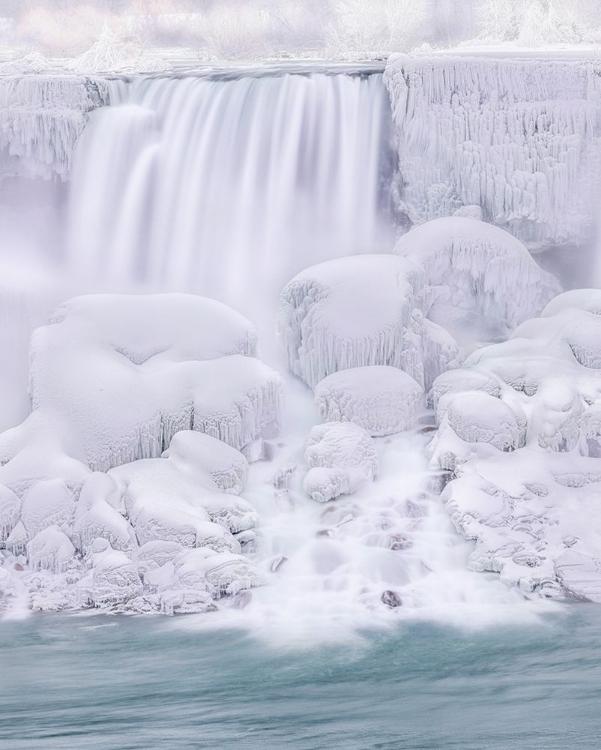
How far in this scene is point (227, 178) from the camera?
1040 cm

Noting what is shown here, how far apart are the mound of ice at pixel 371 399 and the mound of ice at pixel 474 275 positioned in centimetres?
118

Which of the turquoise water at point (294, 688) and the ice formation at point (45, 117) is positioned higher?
the ice formation at point (45, 117)

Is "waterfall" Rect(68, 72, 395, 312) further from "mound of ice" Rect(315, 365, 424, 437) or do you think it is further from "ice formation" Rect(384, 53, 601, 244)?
"mound of ice" Rect(315, 365, 424, 437)

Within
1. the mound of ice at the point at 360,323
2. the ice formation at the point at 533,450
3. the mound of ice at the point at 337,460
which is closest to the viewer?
the ice formation at the point at 533,450

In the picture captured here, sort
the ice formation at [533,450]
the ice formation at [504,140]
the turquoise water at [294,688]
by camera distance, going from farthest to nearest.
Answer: the ice formation at [504,140]
the ice formation at [533,450]
the turquoise water at [294,688]

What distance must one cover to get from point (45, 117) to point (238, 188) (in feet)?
7.39

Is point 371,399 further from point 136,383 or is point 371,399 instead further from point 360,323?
point 136,383

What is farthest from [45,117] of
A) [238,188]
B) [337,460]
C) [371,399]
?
[337,460]

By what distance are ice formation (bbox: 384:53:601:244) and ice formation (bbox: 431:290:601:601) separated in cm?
150

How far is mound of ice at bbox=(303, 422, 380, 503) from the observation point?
7438 mm

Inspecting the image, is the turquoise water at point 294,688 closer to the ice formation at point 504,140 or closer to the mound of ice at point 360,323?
the mound of ice at point 360,323

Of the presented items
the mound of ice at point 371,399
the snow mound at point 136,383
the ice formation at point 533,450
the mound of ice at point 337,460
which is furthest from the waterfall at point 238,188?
the mound of ice at point 337,460

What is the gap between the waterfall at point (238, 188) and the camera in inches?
402

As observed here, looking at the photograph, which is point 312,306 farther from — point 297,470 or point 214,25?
point 214,25
